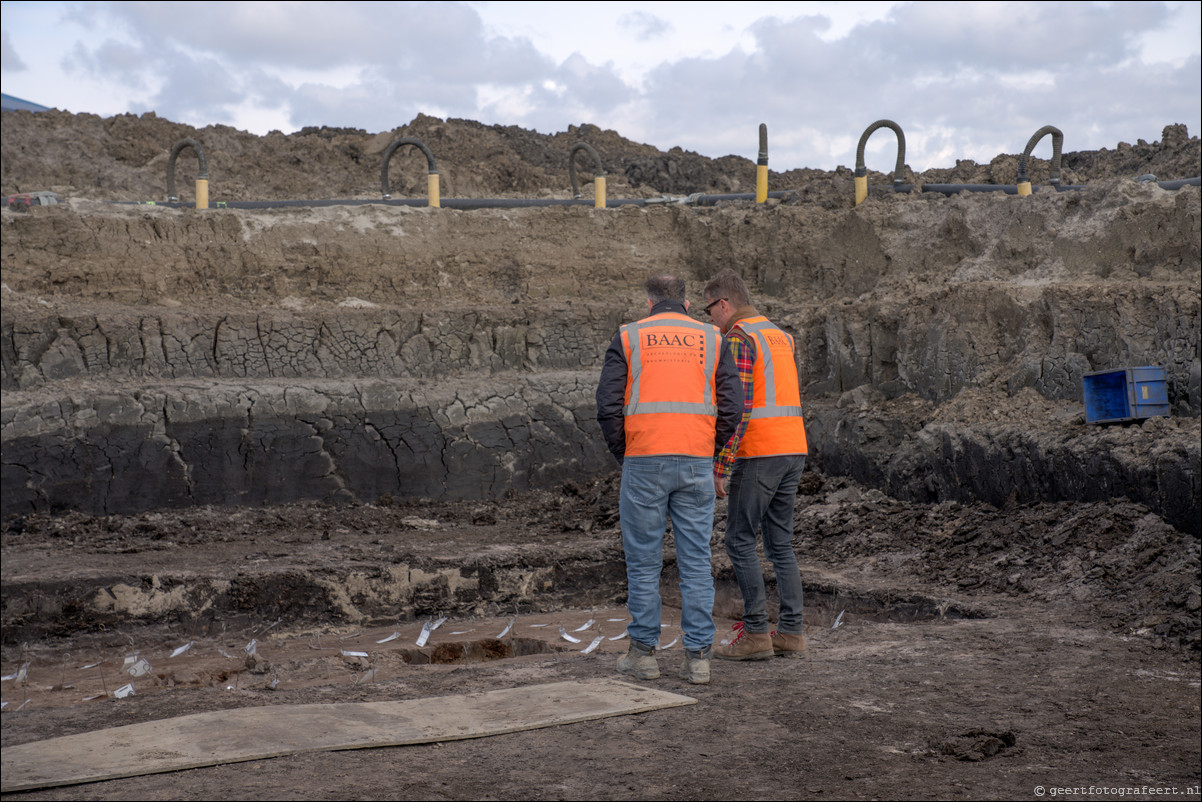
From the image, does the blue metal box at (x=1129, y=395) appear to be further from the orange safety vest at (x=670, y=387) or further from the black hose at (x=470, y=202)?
the black hose at (x=470, y=202)

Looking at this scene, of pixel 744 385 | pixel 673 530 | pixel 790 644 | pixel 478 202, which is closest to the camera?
pixel 673 530

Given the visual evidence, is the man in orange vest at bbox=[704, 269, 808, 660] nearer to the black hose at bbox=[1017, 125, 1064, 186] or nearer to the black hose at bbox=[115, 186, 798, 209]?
the black hose at bbox=[1017, 125, 1064, 186]

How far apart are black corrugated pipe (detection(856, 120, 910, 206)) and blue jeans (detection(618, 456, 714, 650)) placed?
9.27 metres

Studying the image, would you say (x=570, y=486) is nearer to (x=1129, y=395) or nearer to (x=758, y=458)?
(x=1129, y=395)

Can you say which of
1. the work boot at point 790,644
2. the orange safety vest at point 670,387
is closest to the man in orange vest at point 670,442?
the orange safety vest at point 670,387

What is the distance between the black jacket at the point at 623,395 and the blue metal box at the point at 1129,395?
388 cm

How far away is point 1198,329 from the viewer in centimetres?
728

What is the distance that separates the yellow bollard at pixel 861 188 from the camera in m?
12.5

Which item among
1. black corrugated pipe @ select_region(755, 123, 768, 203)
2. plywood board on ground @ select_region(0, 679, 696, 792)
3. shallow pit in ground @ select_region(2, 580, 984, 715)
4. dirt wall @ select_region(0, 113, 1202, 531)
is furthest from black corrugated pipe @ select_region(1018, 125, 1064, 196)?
plywood board on ground @ select_region(0, 679, 696, 792)

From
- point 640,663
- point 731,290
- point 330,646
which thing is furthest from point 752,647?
point 330,646

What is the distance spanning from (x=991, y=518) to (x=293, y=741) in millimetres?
5604

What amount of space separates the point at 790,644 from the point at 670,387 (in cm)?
152

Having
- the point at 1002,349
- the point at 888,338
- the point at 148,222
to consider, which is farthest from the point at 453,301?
the point at 1002,349

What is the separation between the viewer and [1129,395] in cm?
664
